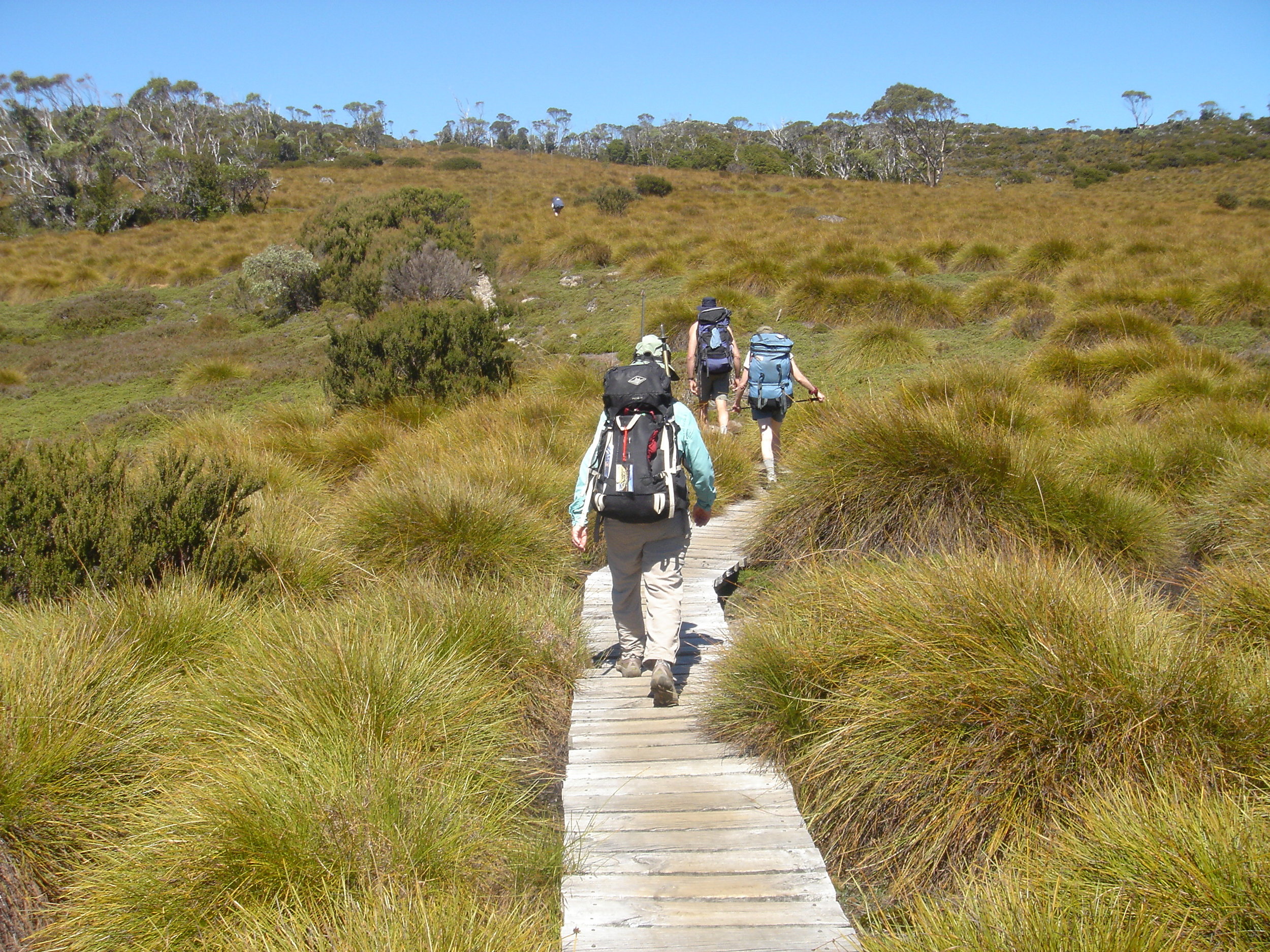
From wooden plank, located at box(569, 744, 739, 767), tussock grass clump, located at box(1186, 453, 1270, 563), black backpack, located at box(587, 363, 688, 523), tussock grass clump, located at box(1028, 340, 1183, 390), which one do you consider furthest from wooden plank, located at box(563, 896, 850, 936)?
tussock grass clump, located at box(1028, 340, 1183, 390)

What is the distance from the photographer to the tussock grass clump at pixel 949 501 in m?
6.02

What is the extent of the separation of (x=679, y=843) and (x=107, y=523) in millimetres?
4124

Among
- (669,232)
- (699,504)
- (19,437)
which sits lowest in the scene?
(19,437)

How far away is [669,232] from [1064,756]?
2335cm

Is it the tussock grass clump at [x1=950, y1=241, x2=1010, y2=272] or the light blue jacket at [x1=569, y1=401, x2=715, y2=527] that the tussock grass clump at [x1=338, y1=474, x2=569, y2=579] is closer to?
the light blue jacket at [x1=569, y1=401, x2=715, y2=527]

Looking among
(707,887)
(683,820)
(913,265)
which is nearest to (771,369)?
(683,820)

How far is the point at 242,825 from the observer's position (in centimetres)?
313

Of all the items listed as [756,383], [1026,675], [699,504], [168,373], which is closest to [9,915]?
[699,504]

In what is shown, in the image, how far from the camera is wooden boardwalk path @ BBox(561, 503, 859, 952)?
304 cm

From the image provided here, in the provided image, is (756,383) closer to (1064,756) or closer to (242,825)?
(1064,756)

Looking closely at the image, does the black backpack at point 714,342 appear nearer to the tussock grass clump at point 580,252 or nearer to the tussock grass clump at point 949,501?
the tussock grass clump at point 949,501

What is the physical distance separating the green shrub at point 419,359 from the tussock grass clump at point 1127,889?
9.77m

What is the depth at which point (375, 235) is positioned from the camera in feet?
73.4

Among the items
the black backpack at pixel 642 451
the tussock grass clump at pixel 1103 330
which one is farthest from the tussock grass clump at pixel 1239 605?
the tussock grass clump at pixel 1103 330
